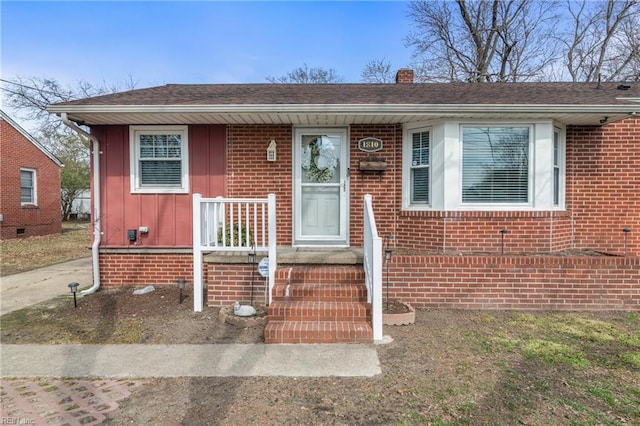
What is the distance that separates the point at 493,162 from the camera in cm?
593


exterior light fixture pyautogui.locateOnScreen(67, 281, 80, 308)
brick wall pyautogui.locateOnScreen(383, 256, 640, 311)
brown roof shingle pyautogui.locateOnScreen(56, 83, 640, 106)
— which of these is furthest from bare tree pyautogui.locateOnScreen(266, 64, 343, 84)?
brick wall pyautogui.locateOnScreen(383, 256, 640, 311)

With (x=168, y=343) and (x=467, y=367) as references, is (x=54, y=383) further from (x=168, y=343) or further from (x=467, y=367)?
(x=467, y=367)

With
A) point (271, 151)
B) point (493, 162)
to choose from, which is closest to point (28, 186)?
point (271, 151)

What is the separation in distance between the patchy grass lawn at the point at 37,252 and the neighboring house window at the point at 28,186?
5.93 ft

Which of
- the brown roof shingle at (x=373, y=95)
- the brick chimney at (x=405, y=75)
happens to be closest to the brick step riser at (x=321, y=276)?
the brown roof shingle at (x=373, y=95)

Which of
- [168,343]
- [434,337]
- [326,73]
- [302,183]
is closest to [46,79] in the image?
[326,73]

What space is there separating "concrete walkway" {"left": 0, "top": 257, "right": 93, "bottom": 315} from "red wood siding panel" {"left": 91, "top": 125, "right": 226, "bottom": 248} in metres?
1.43

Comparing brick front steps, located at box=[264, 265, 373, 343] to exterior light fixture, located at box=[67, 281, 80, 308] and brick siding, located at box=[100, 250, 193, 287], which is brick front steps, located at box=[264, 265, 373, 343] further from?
exterior light fixture, located at box=[67, 281, 80, 308]

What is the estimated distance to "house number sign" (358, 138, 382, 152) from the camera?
20.8 ft

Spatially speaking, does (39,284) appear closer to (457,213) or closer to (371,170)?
(371,170)

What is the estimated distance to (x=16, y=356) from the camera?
3.85 m

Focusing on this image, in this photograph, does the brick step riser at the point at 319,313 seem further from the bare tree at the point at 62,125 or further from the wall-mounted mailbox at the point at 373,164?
the bare tree at the point at 62,125

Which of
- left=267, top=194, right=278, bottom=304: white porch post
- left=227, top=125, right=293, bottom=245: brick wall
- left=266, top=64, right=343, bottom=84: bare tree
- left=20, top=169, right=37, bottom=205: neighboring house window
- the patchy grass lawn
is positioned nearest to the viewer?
left=267, top=194, right=278, bottom=304: white porch post

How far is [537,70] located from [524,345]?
1875 centimetres
